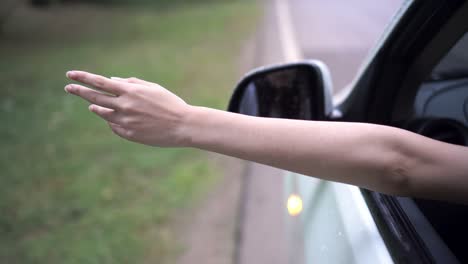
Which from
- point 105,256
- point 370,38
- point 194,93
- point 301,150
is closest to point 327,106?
point 301,150

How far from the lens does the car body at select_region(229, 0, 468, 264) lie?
1120 millimetres

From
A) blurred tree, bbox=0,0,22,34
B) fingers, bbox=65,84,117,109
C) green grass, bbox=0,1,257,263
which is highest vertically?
fingers, bbox=65,84,117,109

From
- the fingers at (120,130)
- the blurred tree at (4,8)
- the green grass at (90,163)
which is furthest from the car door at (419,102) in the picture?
the blurred tree at (4,8)

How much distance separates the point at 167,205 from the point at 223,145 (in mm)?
3054

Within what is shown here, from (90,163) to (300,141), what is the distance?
4118 millimetres

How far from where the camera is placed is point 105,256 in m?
3.29

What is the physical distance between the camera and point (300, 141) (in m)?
0.98

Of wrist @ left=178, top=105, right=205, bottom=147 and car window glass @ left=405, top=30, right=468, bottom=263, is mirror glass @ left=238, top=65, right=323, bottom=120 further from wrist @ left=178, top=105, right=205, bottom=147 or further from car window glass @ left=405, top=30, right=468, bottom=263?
wrist @ left=178, top=105, right=205, bottom=147

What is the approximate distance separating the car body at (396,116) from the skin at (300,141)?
0.57 ft

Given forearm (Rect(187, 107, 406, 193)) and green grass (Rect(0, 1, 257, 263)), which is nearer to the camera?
forearm (Rect(187, 107, 406, 193))

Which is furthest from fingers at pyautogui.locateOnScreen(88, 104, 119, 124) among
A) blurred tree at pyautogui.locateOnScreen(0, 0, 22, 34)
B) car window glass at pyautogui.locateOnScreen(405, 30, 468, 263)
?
blurred tree at pyautogui.locateOnScreen(0, 0, 22, 34)

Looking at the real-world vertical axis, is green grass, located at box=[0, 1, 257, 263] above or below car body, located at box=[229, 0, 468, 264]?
below

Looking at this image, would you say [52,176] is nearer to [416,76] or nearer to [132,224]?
[132,224]

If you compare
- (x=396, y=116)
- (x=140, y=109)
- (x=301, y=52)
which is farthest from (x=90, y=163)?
(x=301, y=52)
